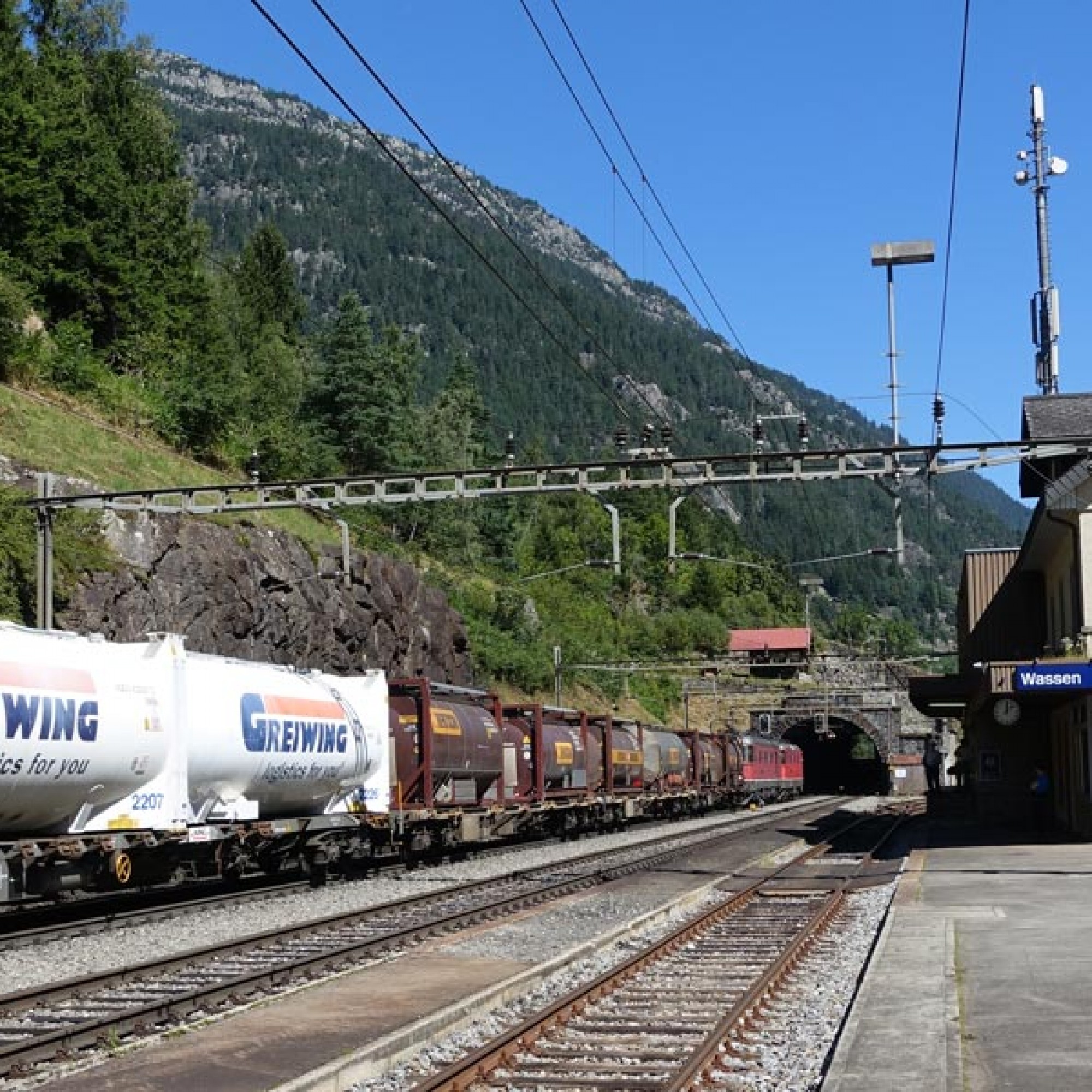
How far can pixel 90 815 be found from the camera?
55.1 ft

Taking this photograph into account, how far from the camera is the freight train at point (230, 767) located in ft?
51.5

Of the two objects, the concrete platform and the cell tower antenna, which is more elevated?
the cell tower antenna

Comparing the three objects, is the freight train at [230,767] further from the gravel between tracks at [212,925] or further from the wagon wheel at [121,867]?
the gravel between tracks at [212,925]

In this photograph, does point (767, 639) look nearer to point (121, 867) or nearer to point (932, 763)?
point (932, 763)

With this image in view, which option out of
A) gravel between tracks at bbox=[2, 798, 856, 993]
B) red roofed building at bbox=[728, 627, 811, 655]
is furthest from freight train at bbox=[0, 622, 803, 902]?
red roofed building at bbox=[728, 627, 811, 655]

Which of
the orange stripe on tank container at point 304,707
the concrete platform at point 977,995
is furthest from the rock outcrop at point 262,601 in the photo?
the concrete platform at point 977,995

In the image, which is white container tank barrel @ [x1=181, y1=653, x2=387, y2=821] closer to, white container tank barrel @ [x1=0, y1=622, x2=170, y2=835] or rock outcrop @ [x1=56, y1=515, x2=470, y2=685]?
white container tank barrel @ [x1=0, y1=622, x2=170, y2=835]

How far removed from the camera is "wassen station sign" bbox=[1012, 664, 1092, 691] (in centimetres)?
2944

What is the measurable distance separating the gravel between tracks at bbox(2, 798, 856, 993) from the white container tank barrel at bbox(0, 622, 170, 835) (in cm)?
144

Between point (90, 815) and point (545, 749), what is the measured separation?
19.6m

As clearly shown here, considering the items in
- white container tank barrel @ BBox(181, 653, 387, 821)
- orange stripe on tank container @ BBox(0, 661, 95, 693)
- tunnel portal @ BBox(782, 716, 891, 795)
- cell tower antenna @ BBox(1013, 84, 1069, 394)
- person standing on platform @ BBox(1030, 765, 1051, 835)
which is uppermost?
cell tower antenna @ BBox(1013, 84, 1069, 394)

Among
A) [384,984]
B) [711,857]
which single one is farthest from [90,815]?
[711,857]

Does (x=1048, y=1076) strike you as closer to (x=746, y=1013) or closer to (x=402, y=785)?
(x=746, y=1013)

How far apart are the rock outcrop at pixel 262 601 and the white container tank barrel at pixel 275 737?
9.50m
